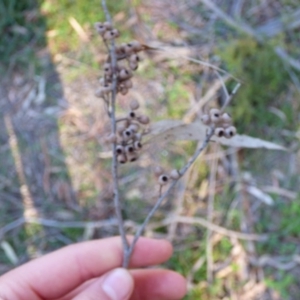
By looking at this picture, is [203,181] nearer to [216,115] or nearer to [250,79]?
[250,79]

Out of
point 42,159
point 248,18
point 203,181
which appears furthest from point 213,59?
point 42,159

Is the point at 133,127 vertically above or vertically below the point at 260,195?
above

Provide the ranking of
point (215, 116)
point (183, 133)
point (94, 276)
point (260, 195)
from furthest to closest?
1. point (260, 195)
2. point (94, 276)
3. point (183, 133)
4. point (215, 116)

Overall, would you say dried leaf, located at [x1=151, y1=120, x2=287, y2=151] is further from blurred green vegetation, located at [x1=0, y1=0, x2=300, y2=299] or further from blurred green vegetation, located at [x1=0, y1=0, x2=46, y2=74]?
blurred green vegetation, located at [x1=0, y1=0, x2=46, y2=74]

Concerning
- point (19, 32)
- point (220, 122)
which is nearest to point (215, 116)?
point (220, 122)

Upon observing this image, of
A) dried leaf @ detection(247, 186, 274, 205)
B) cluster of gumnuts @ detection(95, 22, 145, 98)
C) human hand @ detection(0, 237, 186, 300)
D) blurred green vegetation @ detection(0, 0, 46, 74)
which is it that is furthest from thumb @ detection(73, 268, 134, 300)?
Result: blurred green vegetation @ detection(0, 0, 46, 74)

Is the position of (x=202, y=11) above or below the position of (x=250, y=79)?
above

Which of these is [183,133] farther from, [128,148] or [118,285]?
[118,285]
